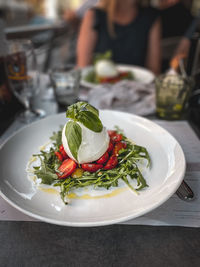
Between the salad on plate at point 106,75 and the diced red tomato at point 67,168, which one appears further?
the salad on plate at point 106,75

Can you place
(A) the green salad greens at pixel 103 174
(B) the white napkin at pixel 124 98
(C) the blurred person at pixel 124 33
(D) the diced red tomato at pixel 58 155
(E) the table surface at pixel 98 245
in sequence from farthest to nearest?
(C) the blurred person at pixel 124 33 → (B) the white napkin at pixel 124 98 → (D) the diced red tomato at pixel 58 155 → (A) the green salad greens at pixel 103 174 → (E) the table surface at pixel 98 245

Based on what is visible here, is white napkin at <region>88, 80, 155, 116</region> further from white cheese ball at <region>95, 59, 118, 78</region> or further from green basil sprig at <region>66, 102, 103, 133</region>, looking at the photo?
green basil sprig at <region>66, 102, 103, 133</region>

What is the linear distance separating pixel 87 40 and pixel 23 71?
174 cm

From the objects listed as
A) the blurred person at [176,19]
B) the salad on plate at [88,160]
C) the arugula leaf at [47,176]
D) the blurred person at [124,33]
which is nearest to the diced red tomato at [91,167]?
the salad on plate at [88,160]

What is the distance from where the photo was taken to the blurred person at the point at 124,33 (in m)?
2.62

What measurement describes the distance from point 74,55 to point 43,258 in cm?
354

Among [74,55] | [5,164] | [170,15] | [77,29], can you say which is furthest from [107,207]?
[77,29]

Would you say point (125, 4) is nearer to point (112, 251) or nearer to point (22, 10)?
point (112, 251)

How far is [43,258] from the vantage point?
0.54m

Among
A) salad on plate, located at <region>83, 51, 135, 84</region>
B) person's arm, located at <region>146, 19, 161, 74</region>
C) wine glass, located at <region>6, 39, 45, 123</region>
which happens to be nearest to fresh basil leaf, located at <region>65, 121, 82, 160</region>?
wine glass, located at <region>6, 39, 45, 123</region>

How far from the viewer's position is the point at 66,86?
4.41ft

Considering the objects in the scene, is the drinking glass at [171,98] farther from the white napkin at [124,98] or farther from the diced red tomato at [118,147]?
the diced red tomato at [118,147]

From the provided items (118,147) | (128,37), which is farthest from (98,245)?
(128,37)

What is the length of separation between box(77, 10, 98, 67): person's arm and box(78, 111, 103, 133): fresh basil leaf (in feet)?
6.69
